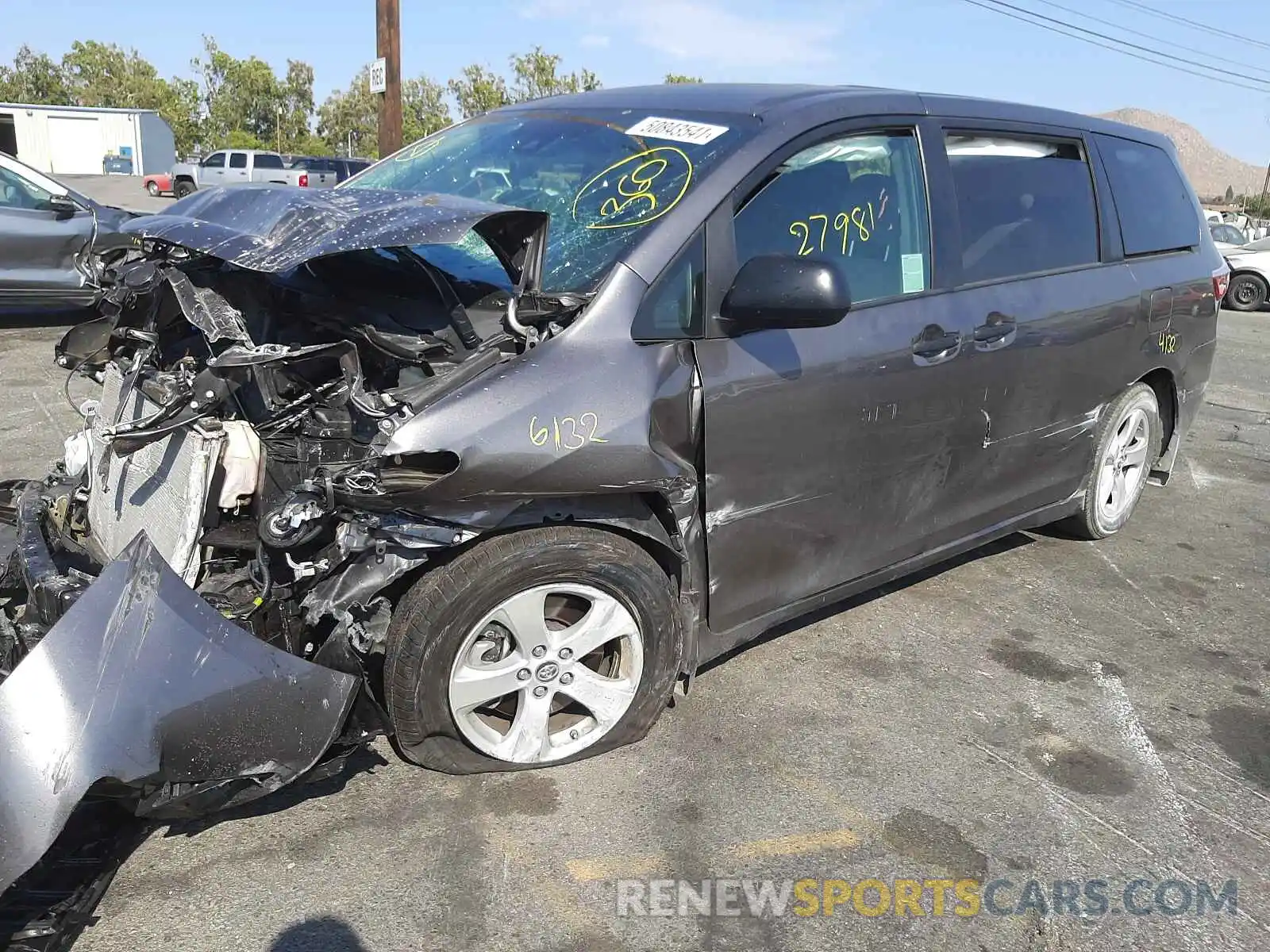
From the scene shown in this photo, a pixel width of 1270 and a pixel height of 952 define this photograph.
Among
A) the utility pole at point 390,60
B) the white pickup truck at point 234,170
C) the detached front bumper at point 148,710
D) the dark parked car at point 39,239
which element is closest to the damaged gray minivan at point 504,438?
the detached front bumper at point 148,710

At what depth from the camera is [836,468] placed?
325 cm

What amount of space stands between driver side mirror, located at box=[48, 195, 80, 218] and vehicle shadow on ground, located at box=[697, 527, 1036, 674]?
27.6ft

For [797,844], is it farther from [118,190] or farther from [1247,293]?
[118,190]

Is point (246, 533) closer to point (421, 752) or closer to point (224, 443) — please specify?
point (224, 443)

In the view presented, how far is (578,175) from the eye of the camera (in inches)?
129

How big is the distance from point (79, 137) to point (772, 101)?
57.2 metres

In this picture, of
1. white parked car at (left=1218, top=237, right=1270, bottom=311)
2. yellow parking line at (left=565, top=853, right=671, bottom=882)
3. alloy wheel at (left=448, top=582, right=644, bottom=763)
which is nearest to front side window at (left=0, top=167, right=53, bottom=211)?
alloy wheel at (left=448, top=582, right=644, bottom=763)

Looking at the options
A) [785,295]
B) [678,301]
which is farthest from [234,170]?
[785,295]

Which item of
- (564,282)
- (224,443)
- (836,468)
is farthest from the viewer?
(836,468)

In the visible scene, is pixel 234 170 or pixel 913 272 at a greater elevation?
pixel 234 170

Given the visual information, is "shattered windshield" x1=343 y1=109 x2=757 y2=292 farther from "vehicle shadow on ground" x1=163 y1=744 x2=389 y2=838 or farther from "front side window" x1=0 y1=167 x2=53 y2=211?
"front side window" x1=0 y1=167 x2=53 y2=211

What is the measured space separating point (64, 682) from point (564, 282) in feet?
5.18

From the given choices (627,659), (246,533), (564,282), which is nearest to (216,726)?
(246,533)
